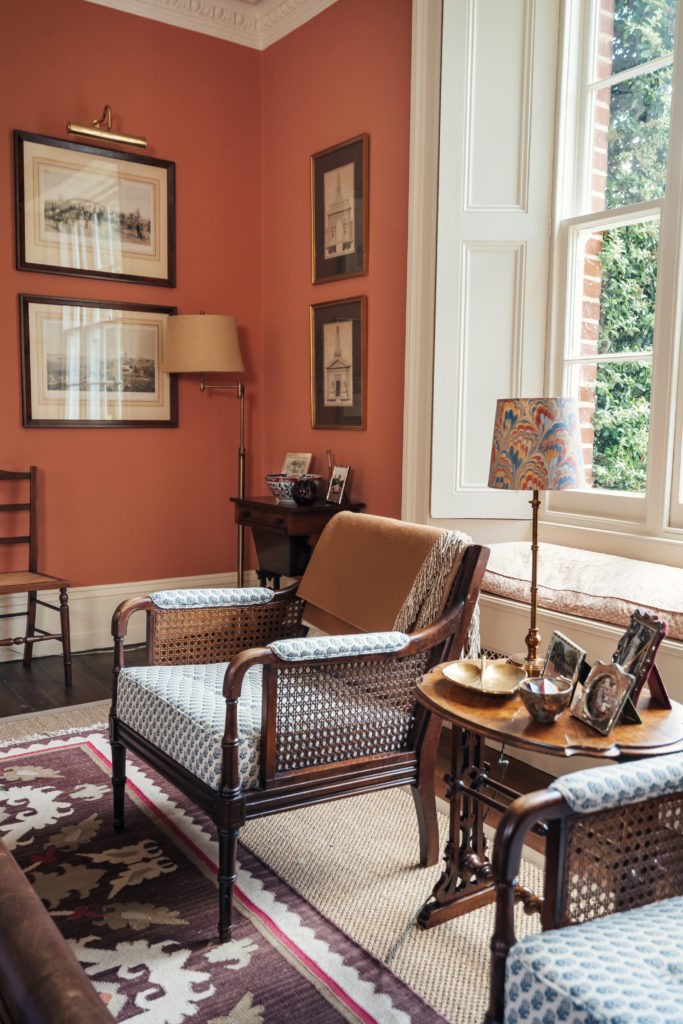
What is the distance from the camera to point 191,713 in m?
2.15

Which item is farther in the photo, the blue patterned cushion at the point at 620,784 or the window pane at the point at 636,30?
the window pane at the point at 636,30

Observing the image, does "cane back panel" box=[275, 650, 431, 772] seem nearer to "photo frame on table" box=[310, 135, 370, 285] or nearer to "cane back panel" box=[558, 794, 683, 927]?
"cane back panel" box=[558, 794, 683, 927]

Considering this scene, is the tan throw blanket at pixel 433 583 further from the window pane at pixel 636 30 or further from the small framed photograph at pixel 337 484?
the window pane at pixel 636 30

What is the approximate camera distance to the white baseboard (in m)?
4.38

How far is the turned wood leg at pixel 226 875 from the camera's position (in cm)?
198

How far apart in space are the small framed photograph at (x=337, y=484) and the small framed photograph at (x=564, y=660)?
2.36 m

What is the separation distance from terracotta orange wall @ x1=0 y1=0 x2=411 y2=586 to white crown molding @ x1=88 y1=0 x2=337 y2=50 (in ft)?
0.16

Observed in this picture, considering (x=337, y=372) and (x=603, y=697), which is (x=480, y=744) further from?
(x=337, y=372)

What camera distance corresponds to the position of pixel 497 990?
4.25ft

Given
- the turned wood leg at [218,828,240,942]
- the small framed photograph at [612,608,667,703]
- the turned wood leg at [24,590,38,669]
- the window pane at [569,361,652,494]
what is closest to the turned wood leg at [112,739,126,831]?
the turned wood leg at [218,828,240,942]

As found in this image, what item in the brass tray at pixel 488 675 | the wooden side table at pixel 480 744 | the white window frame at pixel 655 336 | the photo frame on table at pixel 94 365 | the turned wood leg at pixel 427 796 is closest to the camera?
the wooden side table at pixel 480 744

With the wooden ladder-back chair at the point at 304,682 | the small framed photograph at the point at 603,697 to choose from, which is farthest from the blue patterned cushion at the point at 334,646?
the small framed photograph at the point at 603,697

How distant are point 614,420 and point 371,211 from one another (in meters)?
1.62

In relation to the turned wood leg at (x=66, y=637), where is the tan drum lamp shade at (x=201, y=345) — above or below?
above
